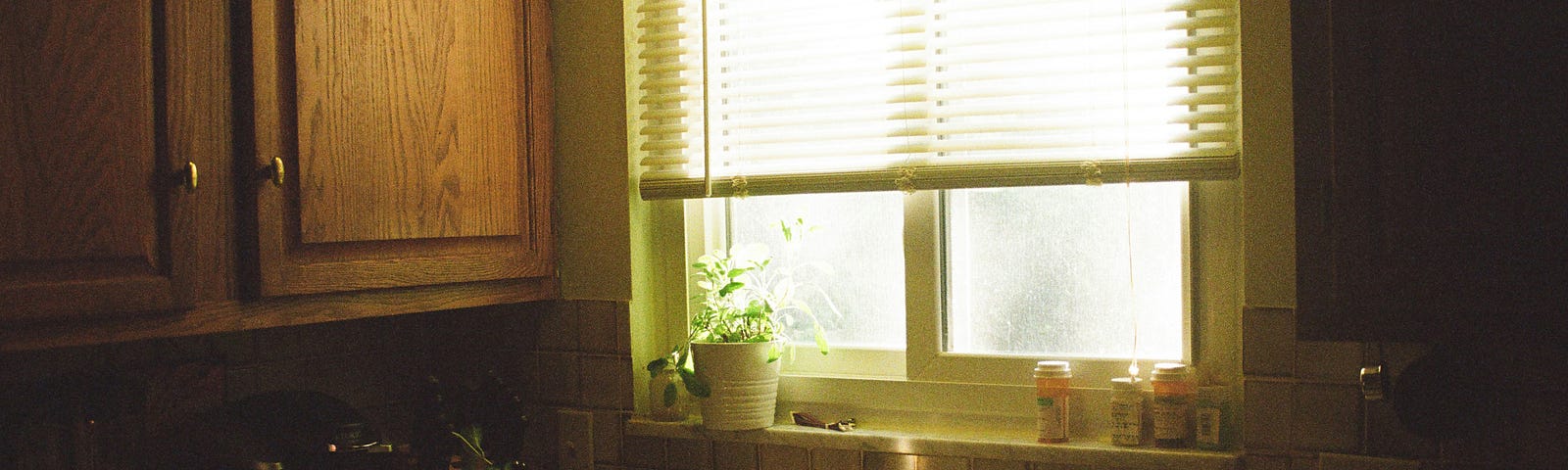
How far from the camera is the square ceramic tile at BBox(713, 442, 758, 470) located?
1842 mm

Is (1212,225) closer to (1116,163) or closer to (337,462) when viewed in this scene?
(1116,163)

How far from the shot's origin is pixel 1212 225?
5.24ft

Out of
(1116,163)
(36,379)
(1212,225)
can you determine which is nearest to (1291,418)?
(1212,225)

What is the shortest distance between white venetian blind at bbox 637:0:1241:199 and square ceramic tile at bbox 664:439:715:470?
0.43m

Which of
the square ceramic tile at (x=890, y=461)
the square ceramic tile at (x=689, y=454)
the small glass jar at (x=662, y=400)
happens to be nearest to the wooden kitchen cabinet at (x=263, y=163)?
the small glass jar at (x=662, y=400)

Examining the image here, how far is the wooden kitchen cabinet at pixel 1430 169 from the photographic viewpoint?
1.08m

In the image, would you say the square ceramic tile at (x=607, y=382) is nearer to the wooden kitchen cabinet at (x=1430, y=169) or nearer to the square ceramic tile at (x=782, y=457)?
the square ceramic tile at (x=782, y=457)

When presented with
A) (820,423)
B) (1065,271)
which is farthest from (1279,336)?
(820,423)

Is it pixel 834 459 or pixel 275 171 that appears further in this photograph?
pixel 834 459

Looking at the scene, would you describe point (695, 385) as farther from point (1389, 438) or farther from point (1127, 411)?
point (1389, 438)

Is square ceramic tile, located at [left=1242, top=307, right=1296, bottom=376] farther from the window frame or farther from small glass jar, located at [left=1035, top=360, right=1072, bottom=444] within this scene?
small glass jar, located at [left=1035, top=360, right=1072, bottom=444]

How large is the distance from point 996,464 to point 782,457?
0.37 meters

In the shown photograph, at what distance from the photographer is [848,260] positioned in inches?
74.6

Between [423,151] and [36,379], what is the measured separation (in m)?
0.60
